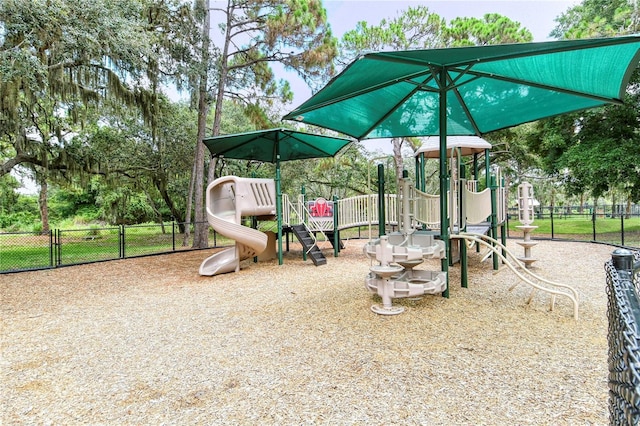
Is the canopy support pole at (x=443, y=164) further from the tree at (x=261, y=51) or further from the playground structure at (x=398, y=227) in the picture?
the tree at (x=261, y=51)

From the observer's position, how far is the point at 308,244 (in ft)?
26.9

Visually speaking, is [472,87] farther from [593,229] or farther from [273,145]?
[593,229]

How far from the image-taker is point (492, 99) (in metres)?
5.16

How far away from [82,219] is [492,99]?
27.2 m

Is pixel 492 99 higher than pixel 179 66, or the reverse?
pixel 179 66

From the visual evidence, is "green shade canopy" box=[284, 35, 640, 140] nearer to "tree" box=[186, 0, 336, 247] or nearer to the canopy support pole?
the canopy support pole

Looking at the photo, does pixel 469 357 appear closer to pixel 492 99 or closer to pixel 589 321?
pixel 589 321

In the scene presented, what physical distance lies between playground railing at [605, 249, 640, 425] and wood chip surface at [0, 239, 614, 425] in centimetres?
130

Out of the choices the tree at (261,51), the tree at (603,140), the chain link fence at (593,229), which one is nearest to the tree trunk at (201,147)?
the tree at (261,51)

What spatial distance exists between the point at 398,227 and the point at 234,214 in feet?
13.0

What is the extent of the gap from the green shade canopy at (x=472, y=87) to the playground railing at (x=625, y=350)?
99.0 inches

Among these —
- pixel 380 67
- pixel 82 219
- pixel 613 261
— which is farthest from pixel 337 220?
pixel 82 219

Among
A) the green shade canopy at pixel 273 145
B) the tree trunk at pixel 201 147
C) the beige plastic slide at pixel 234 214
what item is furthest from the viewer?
the tree trunk at pixel 201 147

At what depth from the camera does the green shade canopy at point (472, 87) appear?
10.4 feet
